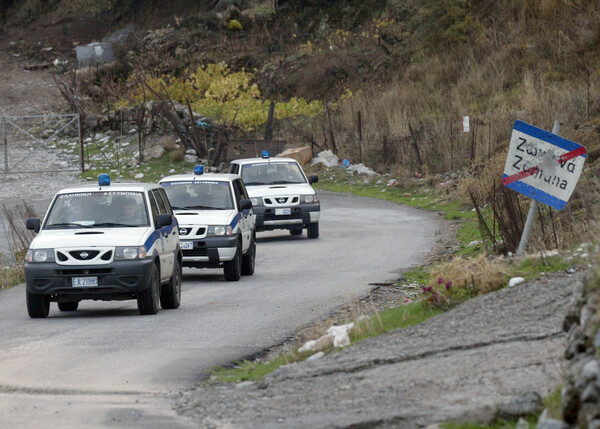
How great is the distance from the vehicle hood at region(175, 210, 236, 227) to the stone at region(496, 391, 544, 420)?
502 inches

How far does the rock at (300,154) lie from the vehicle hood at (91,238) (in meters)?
30.2

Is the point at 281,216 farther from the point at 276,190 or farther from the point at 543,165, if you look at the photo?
the point at 543,165

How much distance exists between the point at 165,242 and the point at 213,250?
3500 mm

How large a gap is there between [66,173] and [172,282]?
34776mm

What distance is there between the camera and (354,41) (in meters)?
65.9

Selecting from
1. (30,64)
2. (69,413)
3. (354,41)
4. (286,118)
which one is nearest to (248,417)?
(69,413)

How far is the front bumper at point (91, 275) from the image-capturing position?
1488 centimetres

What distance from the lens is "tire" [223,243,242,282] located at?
1984 centimetres

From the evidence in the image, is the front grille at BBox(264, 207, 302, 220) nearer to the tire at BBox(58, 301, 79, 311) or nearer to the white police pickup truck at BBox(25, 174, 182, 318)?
the white police pickup truck at BBox(25, 174, 182, 318)

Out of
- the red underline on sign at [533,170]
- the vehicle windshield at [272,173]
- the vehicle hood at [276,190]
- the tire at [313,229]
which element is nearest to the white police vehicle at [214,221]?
the vehicle hood at [276,190]

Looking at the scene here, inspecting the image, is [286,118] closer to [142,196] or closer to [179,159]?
[179,159]

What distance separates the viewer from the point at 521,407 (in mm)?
7398

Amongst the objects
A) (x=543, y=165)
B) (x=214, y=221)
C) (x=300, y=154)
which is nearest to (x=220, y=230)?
(x=214, y=221)

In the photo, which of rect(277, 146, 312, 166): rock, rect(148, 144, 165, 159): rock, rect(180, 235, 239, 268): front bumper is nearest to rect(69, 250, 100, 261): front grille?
rect(180, 235, 239, 268): front bumper
